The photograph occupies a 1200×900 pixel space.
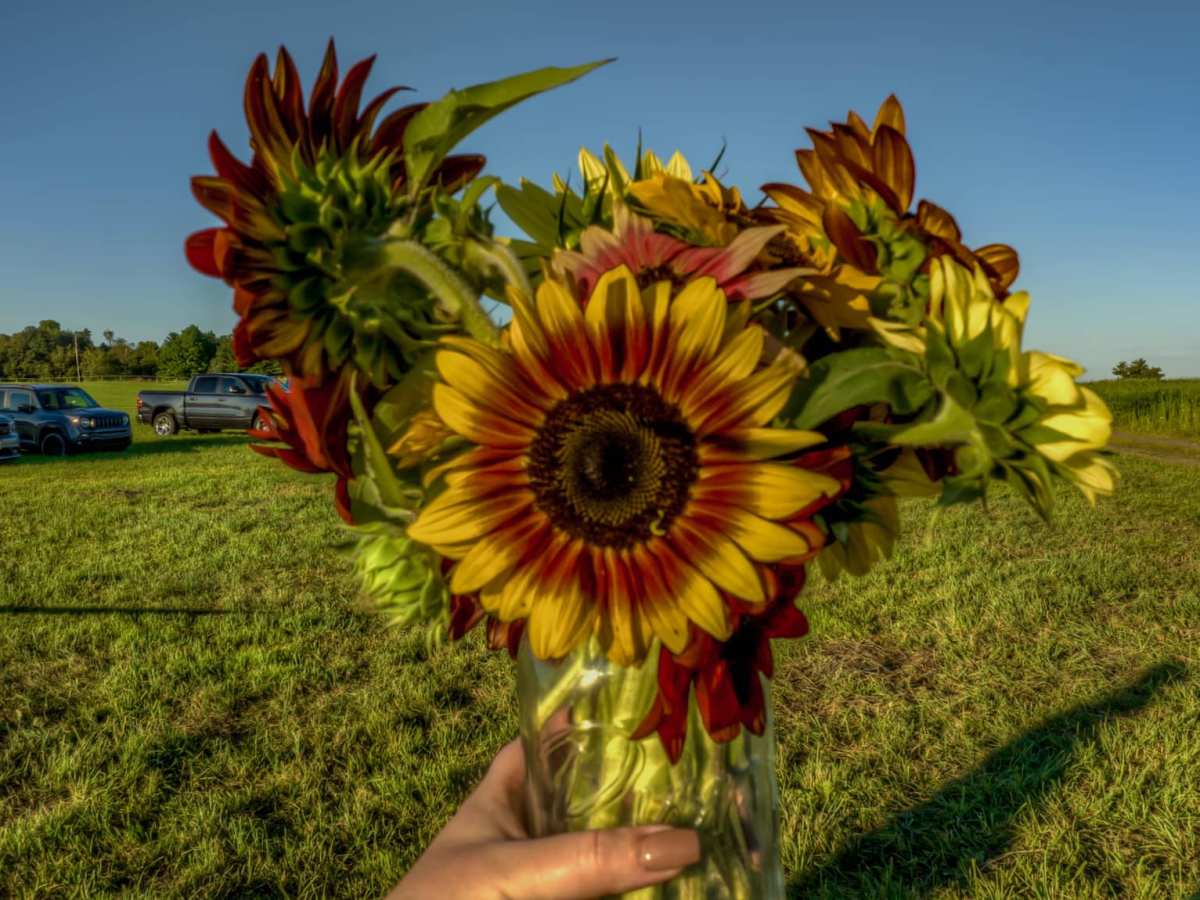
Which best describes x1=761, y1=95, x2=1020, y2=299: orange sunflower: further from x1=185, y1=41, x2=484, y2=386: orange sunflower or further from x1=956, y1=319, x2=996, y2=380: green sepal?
x1=185, y1=41, x2=484, y2=386: orange sunflower

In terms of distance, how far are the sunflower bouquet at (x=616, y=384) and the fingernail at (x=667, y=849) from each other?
0.42 ft

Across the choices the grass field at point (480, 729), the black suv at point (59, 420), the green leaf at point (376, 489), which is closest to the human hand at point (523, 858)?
the green leaf at point (376, 489)

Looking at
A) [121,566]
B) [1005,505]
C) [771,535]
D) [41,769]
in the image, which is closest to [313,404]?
[771,535]

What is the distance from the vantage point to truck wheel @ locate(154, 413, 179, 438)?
74.5ft

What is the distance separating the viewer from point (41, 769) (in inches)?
148

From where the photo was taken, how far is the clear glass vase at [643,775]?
3.18 feet

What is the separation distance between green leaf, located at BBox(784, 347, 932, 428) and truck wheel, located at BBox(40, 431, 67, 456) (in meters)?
19.6

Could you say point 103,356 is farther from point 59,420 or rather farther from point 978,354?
point 978,354

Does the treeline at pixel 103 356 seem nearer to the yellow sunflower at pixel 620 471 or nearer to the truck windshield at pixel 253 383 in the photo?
the truck windshield at pixel 253 383

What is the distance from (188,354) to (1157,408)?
6446 cm

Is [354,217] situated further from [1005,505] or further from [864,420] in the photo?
[1005,505]

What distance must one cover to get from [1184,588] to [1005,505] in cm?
285

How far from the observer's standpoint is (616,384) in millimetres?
779

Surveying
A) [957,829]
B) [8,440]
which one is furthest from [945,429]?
[8,440]
